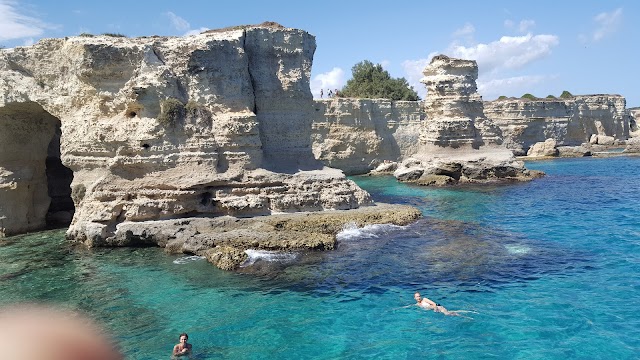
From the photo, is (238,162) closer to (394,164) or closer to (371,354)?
(371,354)

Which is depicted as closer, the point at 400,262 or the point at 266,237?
the point at 400,262

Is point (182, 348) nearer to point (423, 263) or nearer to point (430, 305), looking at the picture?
point (430, 305)

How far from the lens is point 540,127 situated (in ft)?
187

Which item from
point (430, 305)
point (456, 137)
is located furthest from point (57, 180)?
point (456, 137)

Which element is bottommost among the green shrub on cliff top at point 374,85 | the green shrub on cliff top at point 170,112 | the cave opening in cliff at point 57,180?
the cave opening in cliff at point 57,180

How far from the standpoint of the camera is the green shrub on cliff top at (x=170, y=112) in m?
19.0

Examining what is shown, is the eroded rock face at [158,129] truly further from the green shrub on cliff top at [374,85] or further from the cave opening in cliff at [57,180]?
the green shrub on cliff top at [374,85]

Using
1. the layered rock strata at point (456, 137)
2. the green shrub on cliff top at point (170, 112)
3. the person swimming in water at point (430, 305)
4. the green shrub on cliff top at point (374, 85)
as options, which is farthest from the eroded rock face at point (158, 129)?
the green shrub on cliff top at point (374, 85)

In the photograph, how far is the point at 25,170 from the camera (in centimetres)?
2184

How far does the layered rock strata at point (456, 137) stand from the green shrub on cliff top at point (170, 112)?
2057cm

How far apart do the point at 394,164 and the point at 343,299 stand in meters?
33.6

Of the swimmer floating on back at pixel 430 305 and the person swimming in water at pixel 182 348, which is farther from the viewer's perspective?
the swimmer floating on back at pixel 430 305

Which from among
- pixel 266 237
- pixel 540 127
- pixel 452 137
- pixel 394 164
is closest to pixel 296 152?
pixel 266 237

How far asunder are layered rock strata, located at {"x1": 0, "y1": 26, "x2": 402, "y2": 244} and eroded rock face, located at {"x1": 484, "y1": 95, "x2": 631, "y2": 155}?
1554 inches
